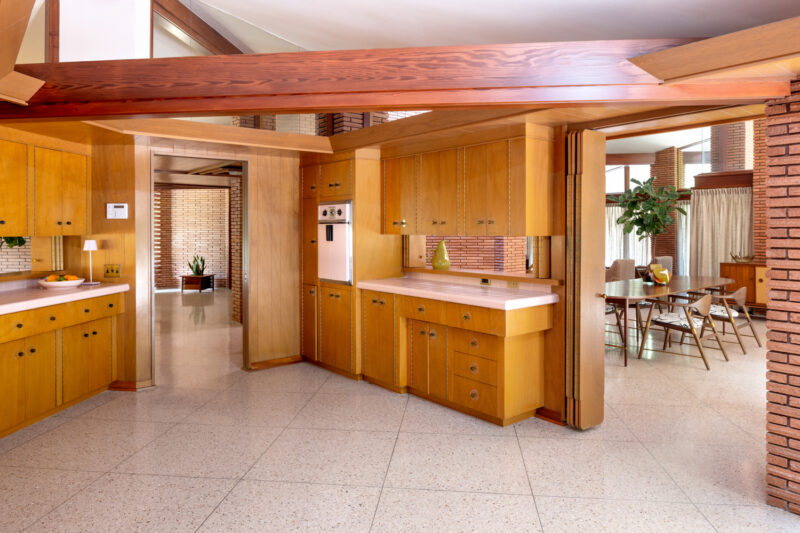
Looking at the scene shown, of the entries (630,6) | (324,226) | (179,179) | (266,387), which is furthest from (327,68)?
(179,179)

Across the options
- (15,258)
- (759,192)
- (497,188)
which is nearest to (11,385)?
(15,258)

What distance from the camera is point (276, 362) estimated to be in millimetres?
5797

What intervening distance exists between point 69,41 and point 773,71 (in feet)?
14.0

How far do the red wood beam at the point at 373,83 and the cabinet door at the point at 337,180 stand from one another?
2479mm

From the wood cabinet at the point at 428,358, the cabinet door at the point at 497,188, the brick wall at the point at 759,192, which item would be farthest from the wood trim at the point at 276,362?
the brick wall at the point at 759,192

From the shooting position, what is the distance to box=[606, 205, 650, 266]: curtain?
43.2ft

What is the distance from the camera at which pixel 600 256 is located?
13.0ft

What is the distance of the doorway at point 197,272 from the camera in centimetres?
577

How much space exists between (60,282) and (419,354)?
3310 mm

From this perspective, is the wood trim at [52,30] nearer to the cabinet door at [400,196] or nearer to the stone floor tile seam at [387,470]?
the cabinet door at [400,196]

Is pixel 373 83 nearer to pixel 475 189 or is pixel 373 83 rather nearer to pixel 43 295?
pixel 475 189

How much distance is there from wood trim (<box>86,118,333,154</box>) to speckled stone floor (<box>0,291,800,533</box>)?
2.40 metres

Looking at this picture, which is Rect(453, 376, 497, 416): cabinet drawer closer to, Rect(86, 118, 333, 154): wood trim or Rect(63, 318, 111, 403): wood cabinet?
Rect(86, 118, 333, 154): wood trim

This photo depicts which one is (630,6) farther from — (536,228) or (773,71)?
(536,228)
